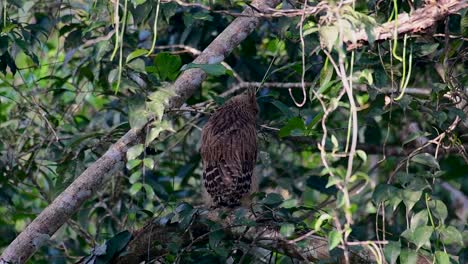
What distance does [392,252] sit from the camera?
4781 mm

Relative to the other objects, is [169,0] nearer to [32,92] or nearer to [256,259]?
[256,259]

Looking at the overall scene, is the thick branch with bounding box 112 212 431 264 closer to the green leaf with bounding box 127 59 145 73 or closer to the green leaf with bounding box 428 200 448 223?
the green leaf with bounding box 428 200 448 223

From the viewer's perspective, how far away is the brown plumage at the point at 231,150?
691cm

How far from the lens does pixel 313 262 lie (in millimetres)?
5480

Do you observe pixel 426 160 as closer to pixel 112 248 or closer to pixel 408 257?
pixel 408 257

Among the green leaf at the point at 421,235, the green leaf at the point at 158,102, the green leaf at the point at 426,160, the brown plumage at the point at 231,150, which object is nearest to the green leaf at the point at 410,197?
the green leaf at the point at 421,235

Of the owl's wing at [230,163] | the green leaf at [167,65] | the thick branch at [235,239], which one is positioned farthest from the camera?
the owl's wing at [230,163]

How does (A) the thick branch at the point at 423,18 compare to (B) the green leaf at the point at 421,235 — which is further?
(A) the thick branch at the point at 423,18

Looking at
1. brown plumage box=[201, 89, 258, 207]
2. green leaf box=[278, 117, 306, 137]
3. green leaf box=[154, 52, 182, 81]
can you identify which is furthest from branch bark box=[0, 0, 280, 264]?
brown plumage box=[201, 89, 258, 207]

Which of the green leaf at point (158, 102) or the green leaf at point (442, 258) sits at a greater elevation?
the green leaf at point (158, 102)

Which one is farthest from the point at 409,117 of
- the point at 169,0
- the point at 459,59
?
the point at 169,0

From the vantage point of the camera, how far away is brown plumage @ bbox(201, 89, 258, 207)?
6914 millimetres

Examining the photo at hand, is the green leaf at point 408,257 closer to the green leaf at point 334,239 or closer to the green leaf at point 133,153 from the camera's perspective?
the green leaf at point 334,239

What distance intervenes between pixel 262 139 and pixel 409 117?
1.36 metres
